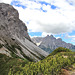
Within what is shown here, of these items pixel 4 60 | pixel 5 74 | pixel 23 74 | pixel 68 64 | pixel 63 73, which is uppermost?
pixel 63 73

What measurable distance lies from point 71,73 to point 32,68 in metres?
13.4

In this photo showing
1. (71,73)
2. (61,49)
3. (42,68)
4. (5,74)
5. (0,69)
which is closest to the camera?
(71,73)

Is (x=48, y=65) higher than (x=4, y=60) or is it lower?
higher

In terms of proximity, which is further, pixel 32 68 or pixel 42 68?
pixel 32 68

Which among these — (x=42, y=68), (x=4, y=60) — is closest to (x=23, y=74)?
(x=42, y=68)

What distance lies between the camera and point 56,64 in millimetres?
31859

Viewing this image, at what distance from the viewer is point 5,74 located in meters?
37.9

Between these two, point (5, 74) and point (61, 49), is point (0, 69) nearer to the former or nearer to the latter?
point (5, 74)

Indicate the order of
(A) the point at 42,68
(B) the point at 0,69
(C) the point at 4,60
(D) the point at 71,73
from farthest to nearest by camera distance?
1. (C) the point at 4,60
2. (B) the point at 0,69
3. (A) the point at 42,68
4. (D) the point at 71,73

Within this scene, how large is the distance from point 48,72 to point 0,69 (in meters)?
25.7

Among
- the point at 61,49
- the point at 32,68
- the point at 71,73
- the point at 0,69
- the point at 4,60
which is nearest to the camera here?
the point at 71,73

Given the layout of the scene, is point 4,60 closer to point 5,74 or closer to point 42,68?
point 5,74

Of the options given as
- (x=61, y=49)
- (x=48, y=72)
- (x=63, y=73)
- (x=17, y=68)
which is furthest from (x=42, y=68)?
(x=61, y=49)

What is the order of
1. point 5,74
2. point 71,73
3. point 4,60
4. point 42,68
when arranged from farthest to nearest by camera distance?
point 4,60 → point 5,74 → point 42,68 → point 71,73
